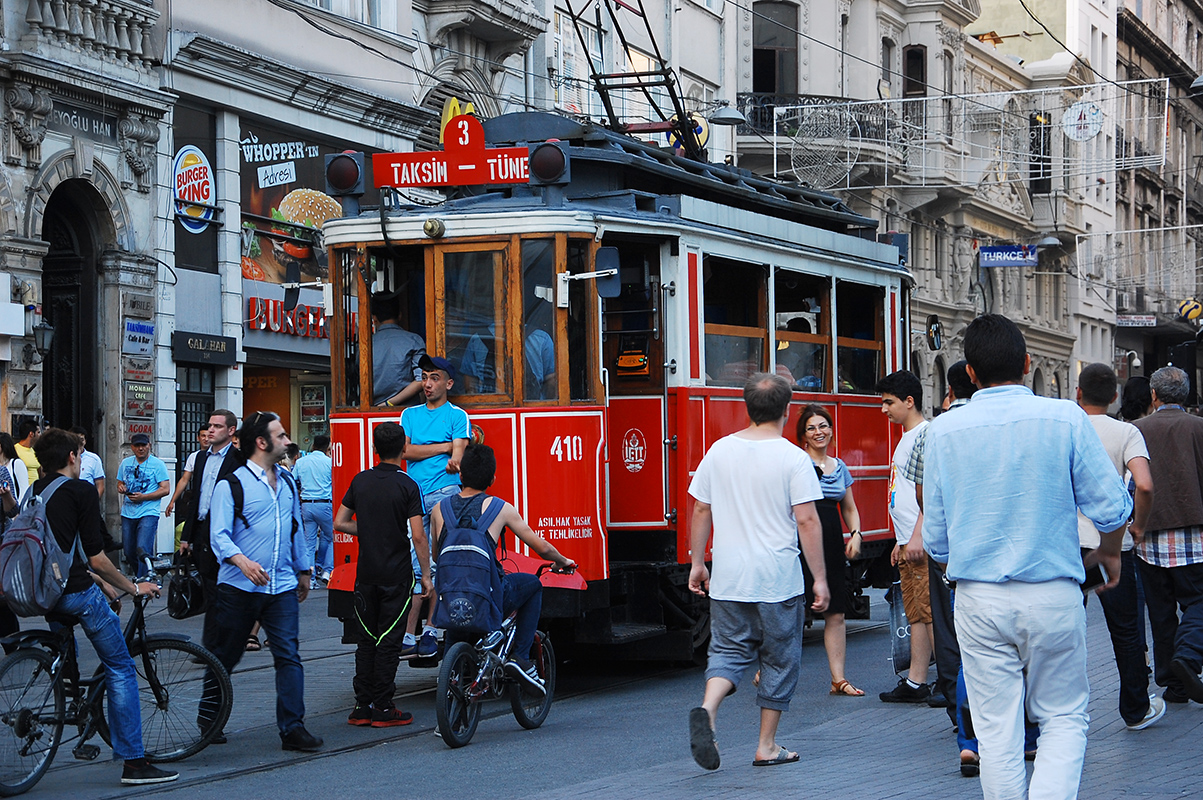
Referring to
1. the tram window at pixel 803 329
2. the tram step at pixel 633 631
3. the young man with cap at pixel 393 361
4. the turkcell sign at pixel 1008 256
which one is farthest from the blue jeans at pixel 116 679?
the turkcell sign at pixel 1008 256

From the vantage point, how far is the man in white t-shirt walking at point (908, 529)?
9414 millimetres

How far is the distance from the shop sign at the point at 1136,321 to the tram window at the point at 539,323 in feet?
158

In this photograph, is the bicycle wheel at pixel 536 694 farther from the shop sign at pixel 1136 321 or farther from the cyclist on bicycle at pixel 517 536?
the shop sign at pixel 1136 321

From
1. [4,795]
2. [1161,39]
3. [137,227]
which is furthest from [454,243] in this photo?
[1161,39]

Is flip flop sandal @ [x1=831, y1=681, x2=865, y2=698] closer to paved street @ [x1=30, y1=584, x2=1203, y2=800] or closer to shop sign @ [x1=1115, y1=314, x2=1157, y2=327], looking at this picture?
paved street @ [x1=30, y1=584, x2=1203, y2=800]

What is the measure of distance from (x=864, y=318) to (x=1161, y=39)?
5645 cm

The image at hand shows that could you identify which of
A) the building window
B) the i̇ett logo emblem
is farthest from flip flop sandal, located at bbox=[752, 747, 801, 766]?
the building window

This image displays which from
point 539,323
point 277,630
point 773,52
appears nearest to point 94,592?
point 277,630

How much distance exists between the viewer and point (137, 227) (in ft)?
65.9

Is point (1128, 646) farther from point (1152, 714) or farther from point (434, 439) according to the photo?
point (434, 439)

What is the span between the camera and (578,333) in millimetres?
10828

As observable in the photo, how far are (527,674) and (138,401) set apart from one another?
11.7 metres

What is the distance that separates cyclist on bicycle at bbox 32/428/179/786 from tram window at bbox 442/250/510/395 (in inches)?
123

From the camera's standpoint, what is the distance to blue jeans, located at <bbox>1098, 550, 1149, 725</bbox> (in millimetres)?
8633
